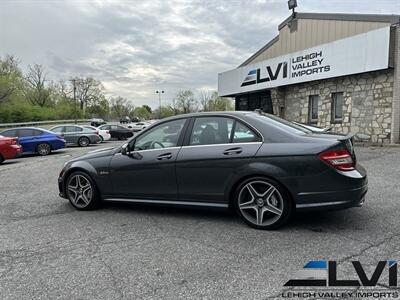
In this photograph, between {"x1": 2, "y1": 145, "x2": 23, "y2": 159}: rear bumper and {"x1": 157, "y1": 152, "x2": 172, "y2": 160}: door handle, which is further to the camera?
{"x1": 2, "y1": 145, "x2": 23, "y2": 159}: rear bumper

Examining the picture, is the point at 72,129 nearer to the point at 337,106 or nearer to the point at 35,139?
the point at 35,139

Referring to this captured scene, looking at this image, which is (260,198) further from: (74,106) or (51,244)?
(74,106)

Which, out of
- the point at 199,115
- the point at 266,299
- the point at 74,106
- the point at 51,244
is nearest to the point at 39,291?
the point at 51,244

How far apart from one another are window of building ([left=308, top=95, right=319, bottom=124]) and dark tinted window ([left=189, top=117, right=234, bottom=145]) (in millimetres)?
13337

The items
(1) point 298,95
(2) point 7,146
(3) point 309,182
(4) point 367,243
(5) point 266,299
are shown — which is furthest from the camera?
(1) point 298,95

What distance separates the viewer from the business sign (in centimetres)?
1289

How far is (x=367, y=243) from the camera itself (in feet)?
12.1

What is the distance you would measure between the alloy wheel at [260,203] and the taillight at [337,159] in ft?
2.30

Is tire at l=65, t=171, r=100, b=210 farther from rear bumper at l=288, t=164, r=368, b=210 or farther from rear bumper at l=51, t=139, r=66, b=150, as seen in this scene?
rear bumper at l=51, t=139, r=66, b=150

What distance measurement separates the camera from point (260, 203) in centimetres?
420

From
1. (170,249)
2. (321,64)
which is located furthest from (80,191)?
(321,64)

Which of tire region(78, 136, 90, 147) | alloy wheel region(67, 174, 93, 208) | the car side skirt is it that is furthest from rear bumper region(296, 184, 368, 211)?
tire region(78, 136, 90, 147)

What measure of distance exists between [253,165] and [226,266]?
A: 4.50 feet

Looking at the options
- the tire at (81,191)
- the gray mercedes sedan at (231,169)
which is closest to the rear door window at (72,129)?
the tire at (81,191)
